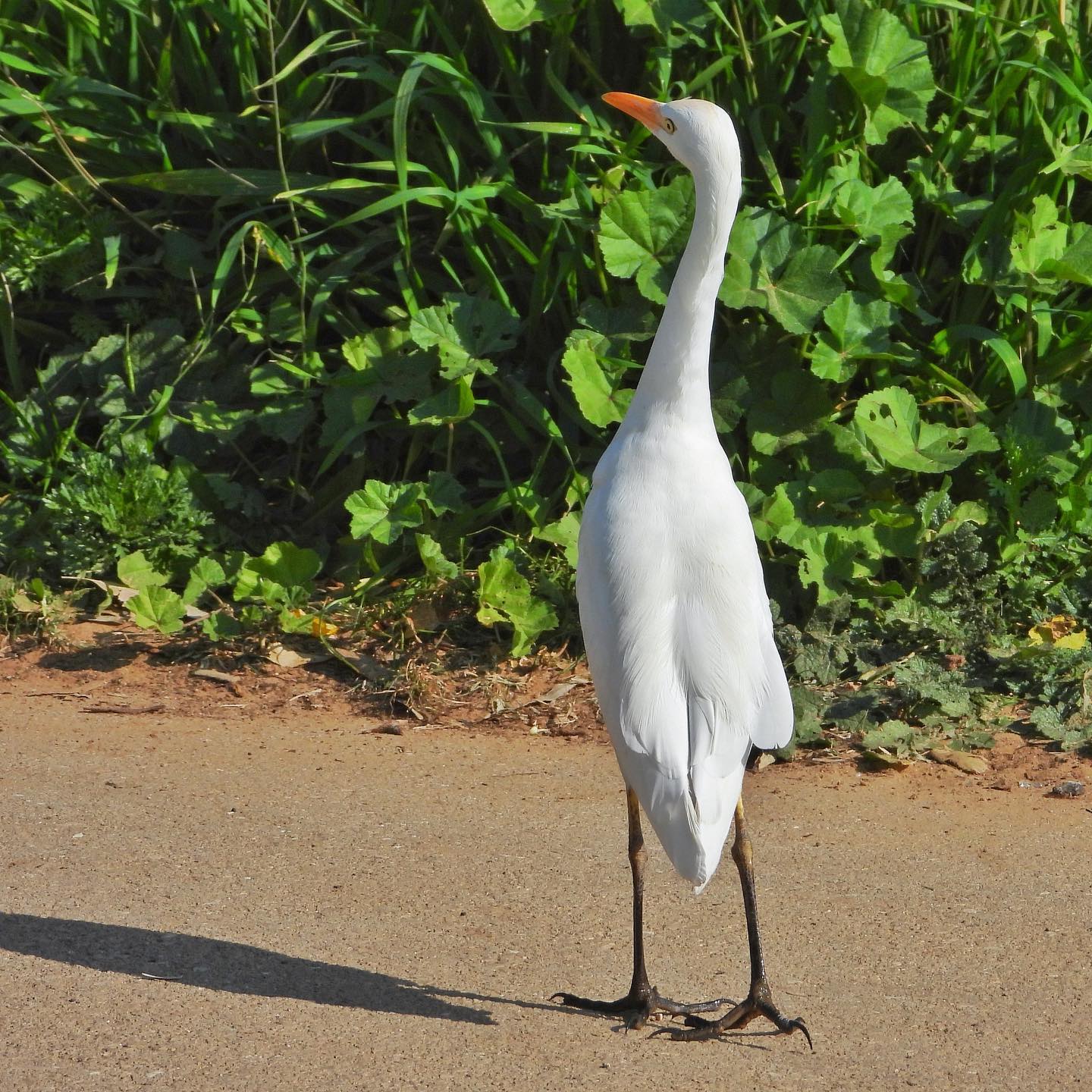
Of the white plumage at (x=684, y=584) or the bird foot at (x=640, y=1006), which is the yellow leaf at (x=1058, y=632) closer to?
the white plumage at (x=684, y=584)

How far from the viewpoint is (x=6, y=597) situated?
5.13 meters

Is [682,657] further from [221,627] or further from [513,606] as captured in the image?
[221,627]

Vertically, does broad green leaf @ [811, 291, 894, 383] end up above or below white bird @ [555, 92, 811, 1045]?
above

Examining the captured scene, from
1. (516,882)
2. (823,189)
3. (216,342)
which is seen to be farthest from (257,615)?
(823,189)

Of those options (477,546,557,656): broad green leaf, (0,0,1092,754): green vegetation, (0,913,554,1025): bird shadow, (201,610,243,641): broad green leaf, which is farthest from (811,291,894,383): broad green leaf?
(0,913,554,1025): bird shadow

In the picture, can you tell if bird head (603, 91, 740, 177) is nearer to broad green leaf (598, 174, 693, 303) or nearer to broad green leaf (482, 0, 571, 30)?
broad green leaf (598, 174, 693, 303)

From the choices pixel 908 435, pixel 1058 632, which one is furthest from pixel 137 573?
pixel 1058 632

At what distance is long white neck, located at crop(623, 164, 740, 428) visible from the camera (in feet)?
10.5

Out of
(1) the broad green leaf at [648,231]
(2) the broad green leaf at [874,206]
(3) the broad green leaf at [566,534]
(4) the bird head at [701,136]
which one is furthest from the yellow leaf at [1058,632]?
(4) the bird head at [701,136]

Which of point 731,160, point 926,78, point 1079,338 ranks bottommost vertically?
point 1079,338

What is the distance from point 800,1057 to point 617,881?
0.84 meters

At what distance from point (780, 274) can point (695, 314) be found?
187 centimetres

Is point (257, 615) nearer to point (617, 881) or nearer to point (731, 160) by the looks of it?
point (617, 881)

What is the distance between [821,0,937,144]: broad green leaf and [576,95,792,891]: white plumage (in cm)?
177
